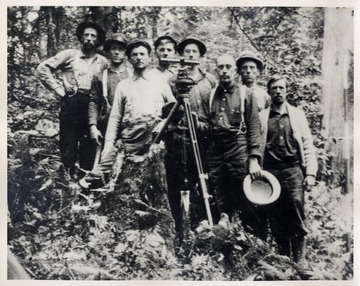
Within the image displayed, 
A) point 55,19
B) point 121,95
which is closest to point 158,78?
point 121,95

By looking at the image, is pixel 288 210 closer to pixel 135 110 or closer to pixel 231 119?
pixel 231 119

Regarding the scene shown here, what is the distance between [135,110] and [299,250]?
879mm

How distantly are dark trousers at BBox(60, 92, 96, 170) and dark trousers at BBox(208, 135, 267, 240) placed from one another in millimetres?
497

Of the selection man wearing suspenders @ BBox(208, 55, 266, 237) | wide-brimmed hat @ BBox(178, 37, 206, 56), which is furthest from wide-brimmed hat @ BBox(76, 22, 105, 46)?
man wearing suspenders @ BBox(208, 55, 266, 237)

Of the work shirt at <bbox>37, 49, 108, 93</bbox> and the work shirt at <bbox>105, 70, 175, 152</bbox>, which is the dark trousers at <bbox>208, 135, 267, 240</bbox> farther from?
the work shirt at <bbox>37, 49, 108, 93</bbox>

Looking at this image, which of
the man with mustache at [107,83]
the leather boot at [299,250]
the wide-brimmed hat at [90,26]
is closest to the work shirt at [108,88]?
the man with mustache at [107,83]

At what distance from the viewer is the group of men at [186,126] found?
6.23 ft

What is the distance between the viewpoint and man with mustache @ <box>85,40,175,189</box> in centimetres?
190

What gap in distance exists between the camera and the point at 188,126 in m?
1.91

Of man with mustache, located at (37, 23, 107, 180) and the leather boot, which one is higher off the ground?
man with mustache, located at (37, 23, 107, 180)

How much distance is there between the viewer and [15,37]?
190 centimetres

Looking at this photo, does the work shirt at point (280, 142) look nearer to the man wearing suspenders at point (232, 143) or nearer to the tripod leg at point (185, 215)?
the man wearing suspenders at point (232, 143)

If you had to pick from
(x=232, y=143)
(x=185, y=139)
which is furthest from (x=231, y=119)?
(x=185, y=139)
